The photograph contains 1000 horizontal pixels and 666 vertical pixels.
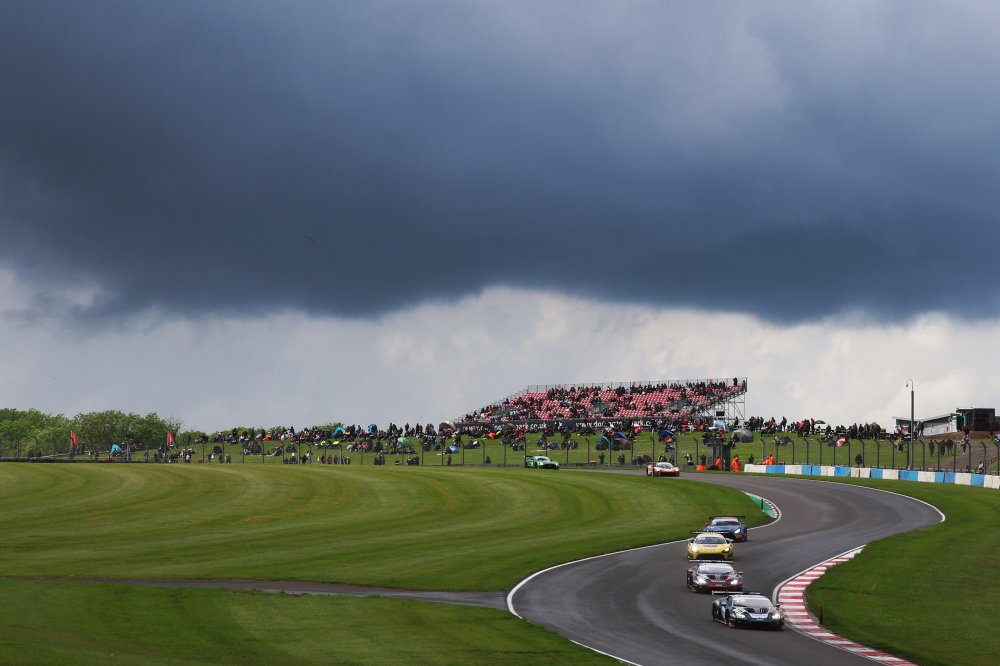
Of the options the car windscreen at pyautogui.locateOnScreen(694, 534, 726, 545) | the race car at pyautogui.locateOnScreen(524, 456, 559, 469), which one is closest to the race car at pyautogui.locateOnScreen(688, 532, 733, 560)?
the car windscreen at pyautogui.locateOnScreen(694, 534, 726, 545)

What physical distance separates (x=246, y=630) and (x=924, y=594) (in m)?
23.8

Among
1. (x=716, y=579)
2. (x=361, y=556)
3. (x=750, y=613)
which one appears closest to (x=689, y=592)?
(x=716, y=579)

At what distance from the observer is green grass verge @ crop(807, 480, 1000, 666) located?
1273 inches

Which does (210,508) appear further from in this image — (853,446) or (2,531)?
(853,446)

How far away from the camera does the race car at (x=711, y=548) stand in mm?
48156

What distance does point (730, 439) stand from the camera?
366 ft

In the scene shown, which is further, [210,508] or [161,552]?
[210,508]

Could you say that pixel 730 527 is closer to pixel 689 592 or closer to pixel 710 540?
pixel 710 540

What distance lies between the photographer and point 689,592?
40.7 metres

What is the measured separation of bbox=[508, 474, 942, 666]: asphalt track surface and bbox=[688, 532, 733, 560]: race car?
0.62 meters

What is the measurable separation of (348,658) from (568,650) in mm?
5400

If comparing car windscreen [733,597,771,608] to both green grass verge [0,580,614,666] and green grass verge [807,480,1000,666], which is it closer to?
green grass verge [807,480,1000,666]

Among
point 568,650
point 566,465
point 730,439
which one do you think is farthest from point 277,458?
point 568,650

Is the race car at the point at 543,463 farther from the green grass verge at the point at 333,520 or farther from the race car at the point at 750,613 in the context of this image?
the race car at the point at 750,613
